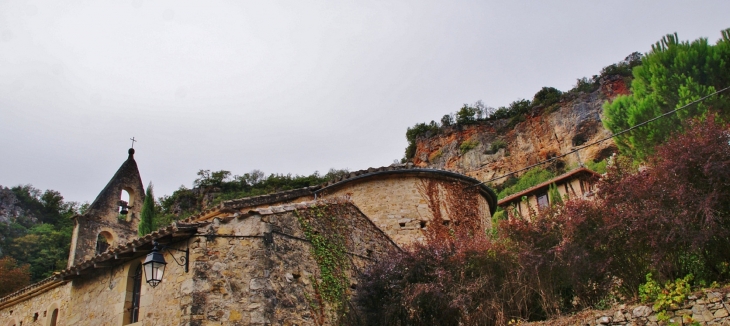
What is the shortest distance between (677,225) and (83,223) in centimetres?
1882

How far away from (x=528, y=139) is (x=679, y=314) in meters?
40.0

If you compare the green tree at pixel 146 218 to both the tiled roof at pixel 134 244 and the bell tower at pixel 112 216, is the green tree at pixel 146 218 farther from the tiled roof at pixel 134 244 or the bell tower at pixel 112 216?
the tiled roof at pixel 134 244

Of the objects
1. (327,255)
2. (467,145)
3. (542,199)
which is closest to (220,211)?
(327,255)

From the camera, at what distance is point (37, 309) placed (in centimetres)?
1627

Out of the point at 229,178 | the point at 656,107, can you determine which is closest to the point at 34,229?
the point at 229,178

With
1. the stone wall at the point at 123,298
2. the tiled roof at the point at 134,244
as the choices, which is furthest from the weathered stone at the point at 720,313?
the tiled roof at the point at 134,244

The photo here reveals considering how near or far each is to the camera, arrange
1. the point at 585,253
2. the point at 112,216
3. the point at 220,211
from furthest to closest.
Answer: the point at 112,216
the point at 220,211
the point at 585,253

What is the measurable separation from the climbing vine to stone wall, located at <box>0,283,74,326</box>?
8631mm

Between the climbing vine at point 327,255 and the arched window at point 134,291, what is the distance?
3.45 m

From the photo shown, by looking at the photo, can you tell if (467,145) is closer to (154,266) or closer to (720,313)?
(720,313)

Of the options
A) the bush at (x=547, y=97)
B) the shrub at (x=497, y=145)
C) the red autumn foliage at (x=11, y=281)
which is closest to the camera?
the red autumn foliage at (x=11, y=281)

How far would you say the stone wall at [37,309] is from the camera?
50.3 ft

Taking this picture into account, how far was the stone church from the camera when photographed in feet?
28.7

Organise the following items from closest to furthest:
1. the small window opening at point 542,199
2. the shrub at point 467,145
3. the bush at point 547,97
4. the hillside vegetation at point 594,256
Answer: the hillside vegetation at point 594,256, the small window opening at point 542,199, the bush at point 547,97, the shrub at point 467,145
